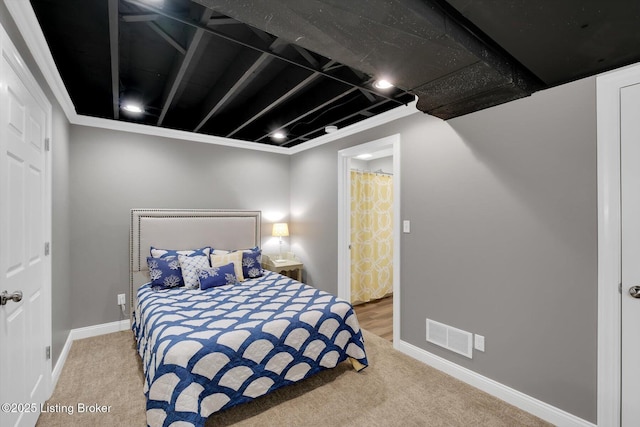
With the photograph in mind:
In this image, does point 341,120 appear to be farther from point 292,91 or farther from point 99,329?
point 99,329

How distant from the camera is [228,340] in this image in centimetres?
191

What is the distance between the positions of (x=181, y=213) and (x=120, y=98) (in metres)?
1.44

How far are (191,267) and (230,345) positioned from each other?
1.58m

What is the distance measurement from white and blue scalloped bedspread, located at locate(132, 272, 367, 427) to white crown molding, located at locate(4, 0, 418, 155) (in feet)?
6.49

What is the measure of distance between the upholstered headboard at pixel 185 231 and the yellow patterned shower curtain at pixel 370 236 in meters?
1.52

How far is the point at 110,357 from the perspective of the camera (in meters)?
2.74

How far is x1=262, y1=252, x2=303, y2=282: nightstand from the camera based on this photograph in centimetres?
420

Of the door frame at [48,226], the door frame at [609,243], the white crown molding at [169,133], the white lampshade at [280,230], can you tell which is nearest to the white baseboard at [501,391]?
the door frame at [609,243]

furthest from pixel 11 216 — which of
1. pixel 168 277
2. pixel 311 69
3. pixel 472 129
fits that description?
pixel 472 129

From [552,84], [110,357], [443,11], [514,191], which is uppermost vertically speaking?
[443,11]

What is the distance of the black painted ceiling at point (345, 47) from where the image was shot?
832 millimetres

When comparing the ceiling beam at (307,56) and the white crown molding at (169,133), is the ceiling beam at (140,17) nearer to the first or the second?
the ceiling beam at (307,56)

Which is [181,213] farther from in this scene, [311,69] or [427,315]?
[427,315]

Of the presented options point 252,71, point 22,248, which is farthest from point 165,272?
point 252,71
